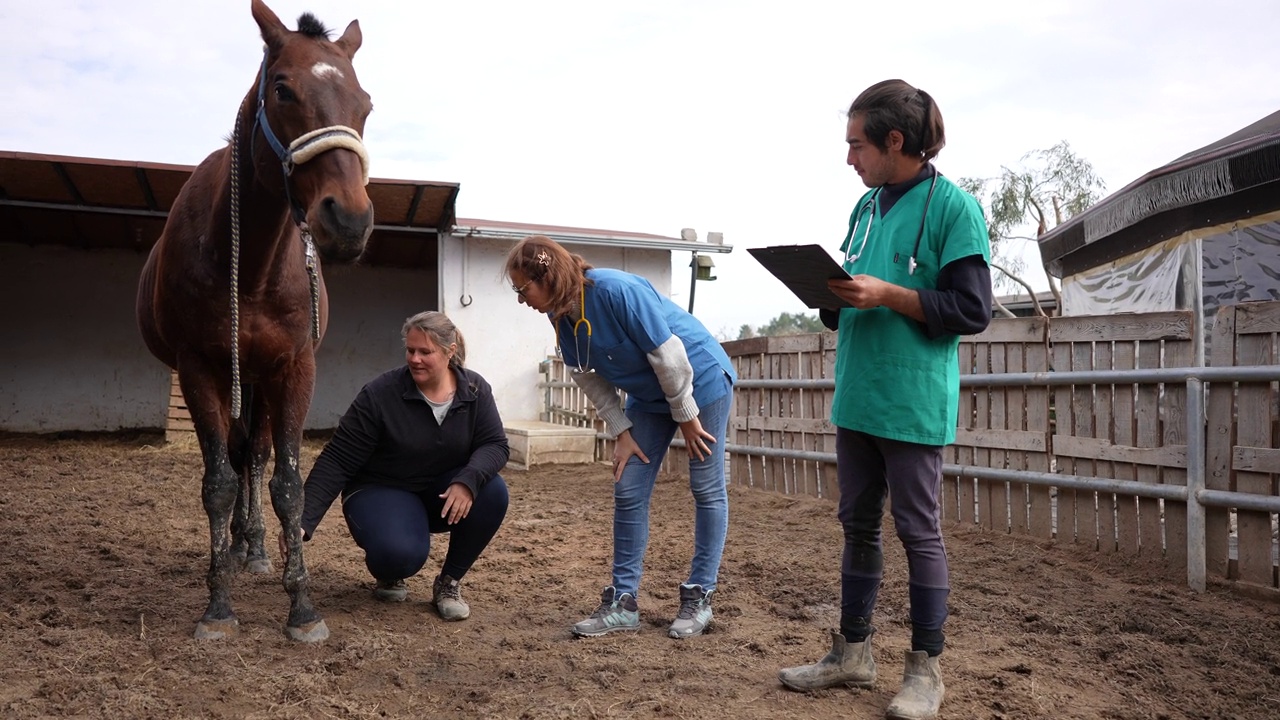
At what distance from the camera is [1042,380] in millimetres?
5102

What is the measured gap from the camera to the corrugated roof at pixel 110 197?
9.24 metres

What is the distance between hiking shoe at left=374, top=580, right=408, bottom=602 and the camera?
13.1 feet

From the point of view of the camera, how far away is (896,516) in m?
2.61

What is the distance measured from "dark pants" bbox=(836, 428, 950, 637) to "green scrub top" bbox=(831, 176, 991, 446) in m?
0.09

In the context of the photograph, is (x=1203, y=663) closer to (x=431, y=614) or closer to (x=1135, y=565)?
(x=1135, y=565)

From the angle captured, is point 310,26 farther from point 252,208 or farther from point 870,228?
point 870,228

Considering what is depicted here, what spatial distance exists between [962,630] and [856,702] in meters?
1.03

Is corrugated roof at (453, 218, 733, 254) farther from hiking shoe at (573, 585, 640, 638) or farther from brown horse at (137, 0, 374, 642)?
hiking shoe at (573, 585, 640, 638)

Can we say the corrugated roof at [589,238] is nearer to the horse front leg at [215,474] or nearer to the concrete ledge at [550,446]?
the concrete ledge at [550,446]

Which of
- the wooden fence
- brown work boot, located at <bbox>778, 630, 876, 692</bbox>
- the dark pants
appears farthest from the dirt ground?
the dark pants

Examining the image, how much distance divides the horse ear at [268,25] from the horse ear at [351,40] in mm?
194

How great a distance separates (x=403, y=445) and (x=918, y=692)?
7.20 ft

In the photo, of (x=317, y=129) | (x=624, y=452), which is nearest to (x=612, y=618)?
(x=624, y=452)

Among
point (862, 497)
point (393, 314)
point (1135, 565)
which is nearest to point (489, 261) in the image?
point (393, 314)
